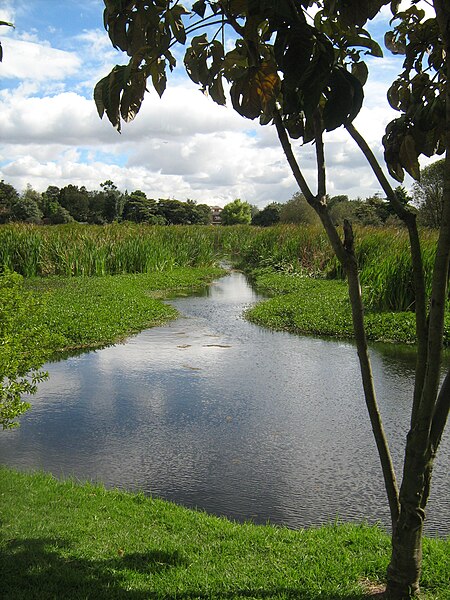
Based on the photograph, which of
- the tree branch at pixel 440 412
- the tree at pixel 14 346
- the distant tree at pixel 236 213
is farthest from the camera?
the distant tree at pixel 236 213

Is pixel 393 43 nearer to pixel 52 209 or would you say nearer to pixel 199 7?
pixel 199 7

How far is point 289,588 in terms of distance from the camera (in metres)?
2.84

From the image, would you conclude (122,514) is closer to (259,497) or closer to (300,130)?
(259,497)

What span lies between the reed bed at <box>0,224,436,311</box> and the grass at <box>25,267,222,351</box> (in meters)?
1.21

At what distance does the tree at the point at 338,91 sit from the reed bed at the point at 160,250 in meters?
10.5

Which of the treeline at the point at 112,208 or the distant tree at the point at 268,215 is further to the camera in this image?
the distant tree at the point at 268,215

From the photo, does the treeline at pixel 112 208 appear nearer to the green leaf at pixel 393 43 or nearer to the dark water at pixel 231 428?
the dark water at pixel 231 428

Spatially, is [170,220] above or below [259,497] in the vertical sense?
above

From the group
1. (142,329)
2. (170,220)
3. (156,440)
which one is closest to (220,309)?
(142,329)

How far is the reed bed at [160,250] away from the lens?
1723cm

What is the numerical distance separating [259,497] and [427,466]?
8.43 feet

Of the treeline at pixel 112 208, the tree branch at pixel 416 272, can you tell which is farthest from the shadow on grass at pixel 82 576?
the treeline at pixel 112 208

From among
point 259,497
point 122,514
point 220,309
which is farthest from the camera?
point 220,309

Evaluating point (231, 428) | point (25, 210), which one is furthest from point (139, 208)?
point (231, 428)
